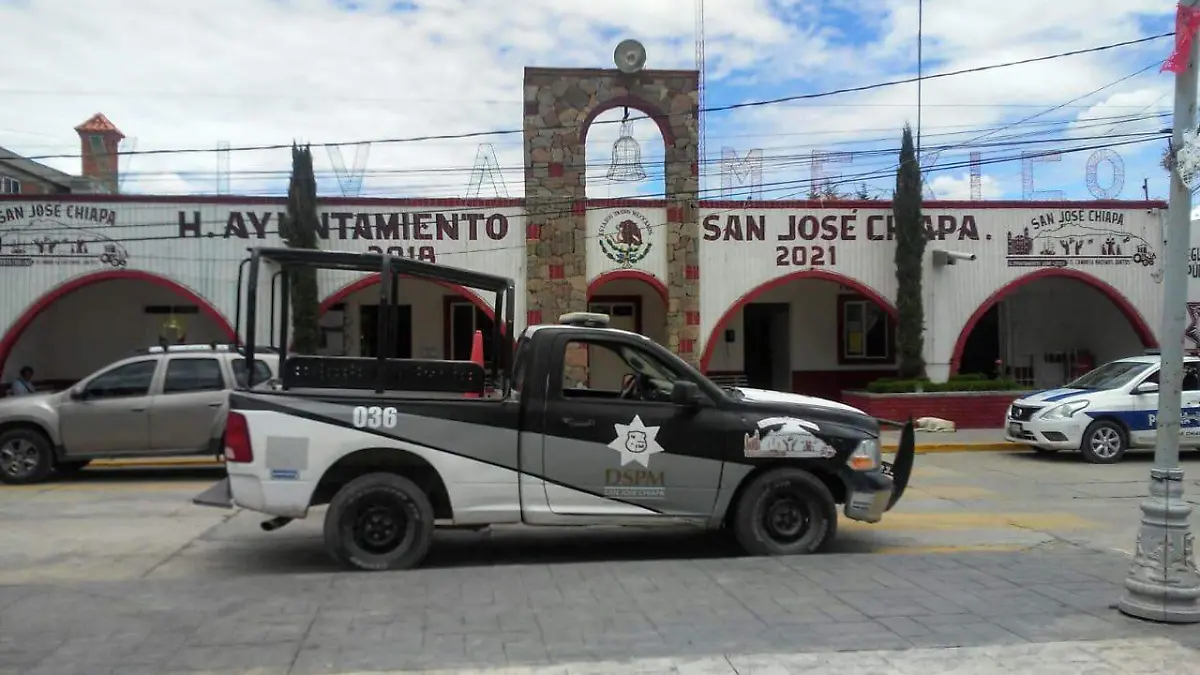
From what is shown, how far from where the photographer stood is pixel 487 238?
20547mm

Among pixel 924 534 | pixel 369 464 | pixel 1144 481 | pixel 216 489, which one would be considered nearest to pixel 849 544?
pixel 924 534

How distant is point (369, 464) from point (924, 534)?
535 centimetres

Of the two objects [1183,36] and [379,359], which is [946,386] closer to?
[1183,36]

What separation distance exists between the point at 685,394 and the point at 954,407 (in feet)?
46.2

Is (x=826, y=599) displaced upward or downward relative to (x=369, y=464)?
downward

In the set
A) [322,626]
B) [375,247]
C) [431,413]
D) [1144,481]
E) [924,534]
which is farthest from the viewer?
[375,247]

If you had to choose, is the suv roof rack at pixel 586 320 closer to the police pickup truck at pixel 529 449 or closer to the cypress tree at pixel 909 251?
the police pickup truck at pixel 529 449

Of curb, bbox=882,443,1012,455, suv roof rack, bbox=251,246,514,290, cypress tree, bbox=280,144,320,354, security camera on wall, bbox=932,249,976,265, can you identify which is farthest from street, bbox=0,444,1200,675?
security camera on wall, bbox=932,249,976,265

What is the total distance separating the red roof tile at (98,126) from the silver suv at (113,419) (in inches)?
786

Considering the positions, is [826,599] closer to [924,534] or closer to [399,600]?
[399,600]

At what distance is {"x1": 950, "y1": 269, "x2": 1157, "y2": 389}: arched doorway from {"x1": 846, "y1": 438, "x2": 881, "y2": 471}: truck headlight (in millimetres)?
17691

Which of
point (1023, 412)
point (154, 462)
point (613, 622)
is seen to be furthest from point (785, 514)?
point (154, 462)

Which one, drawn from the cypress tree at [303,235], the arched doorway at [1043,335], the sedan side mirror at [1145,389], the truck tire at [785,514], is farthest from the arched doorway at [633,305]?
the truck tire at [785,514]

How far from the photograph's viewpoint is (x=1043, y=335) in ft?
82.4
